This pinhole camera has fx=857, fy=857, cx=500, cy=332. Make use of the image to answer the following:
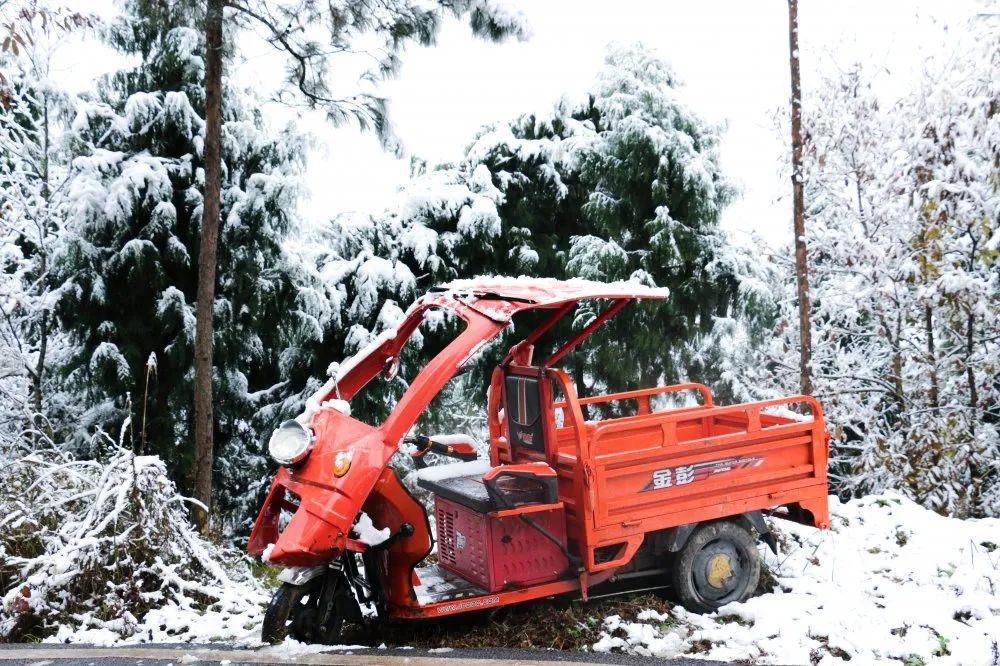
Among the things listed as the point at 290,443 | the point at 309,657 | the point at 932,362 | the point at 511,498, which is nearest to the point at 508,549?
the point at 511,498

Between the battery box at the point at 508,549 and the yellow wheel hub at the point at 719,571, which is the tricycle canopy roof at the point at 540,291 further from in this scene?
the yellow wheel hub at the point at 719,571

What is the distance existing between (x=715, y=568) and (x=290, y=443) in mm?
3057

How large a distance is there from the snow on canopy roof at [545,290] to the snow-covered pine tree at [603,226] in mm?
5960

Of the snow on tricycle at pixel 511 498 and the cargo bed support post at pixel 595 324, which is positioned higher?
the cargo bed support post at pixel 595 324

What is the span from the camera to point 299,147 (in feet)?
34.6

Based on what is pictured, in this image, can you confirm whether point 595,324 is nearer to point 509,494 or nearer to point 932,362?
point 509,494

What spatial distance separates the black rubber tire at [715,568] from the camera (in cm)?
586

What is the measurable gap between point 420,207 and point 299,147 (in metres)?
2.40

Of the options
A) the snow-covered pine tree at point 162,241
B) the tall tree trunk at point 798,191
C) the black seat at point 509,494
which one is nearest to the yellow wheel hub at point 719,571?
the black seat at point 509,494

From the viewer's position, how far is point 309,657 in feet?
15.6

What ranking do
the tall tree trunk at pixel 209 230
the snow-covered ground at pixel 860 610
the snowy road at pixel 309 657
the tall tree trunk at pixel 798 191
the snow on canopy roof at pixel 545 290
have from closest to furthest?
1. the snowy road at pixel 309 657
2. the snow-covered ground at pixel 860 610
3. the snow on canopy roof at pixel 545 290
4. the tall tree trunk at pixel 209 230
5. the tall tree trunk at pixel 798 191

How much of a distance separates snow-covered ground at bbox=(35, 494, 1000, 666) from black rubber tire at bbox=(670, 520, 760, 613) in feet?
0.57

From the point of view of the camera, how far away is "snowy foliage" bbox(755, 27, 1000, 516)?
11.2 meters

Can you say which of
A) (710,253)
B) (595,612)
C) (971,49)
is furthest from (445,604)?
(971,49)
